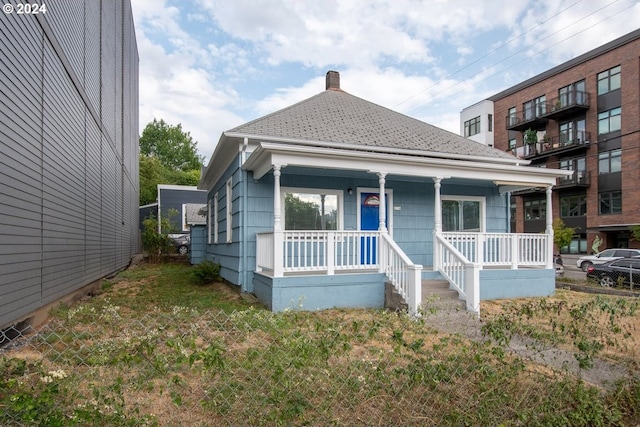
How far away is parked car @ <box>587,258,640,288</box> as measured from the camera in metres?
12.9

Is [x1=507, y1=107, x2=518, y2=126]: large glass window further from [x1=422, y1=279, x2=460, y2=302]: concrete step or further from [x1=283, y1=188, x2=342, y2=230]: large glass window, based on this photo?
[x1=422, y1=279, x2=460, y2=302]: concrete step

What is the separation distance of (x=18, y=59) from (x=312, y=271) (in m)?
5.61

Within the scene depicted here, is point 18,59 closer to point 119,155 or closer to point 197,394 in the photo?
point 197,394

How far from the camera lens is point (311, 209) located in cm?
961

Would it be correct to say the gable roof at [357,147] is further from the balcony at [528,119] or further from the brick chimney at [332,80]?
the balcony at [528,119]

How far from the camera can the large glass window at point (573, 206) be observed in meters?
27.3

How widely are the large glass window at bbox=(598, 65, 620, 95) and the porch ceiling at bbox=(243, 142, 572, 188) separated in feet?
66.9

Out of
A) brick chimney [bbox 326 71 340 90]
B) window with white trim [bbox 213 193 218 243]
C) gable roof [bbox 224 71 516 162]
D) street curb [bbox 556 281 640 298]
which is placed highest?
brick chimney [bbox 326 71 340 90]

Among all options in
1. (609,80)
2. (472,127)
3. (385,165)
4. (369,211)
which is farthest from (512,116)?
(385,165)

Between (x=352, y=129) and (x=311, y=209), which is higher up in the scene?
(x=352, y=129)

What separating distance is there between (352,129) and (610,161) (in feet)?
77.0

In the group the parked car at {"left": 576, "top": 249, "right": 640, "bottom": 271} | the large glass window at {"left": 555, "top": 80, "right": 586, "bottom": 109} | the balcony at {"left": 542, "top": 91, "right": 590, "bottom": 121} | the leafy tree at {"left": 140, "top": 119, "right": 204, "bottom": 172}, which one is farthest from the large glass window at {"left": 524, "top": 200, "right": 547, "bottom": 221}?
the leafy tree at {"left": 140, "top": 119, "right": 204, "bottom": 172}

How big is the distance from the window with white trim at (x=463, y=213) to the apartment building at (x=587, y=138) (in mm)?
17700

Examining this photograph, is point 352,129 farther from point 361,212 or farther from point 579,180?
point 579,180
